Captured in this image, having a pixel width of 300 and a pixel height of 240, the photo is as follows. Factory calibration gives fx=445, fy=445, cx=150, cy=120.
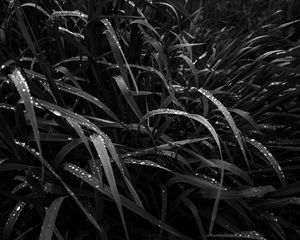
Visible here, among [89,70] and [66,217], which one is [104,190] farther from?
[89,70]

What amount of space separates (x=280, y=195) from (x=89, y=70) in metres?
0.70

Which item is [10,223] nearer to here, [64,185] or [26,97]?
[64,185]

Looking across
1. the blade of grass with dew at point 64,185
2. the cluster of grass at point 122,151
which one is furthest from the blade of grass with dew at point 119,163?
the blade of grass with dew at point 64,185

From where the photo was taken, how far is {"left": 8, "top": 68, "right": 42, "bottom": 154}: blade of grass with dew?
0.96 meters

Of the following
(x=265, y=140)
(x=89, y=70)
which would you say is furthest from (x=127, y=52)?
(x=265, y=140)

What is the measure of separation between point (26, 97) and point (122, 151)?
37 centimetres

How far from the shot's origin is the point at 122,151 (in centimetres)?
128

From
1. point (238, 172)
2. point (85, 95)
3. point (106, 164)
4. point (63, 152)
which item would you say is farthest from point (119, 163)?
point (238, 172)

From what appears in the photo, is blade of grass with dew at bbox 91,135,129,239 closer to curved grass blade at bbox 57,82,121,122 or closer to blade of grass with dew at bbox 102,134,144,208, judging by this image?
blade of grass with dew at bbox 102,134,144,208

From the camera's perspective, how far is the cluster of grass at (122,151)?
110 centimetres

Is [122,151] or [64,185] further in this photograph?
[122,151]

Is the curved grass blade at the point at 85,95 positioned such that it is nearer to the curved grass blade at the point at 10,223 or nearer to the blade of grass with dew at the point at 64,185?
the blade of grass with dew at the point at 64,185

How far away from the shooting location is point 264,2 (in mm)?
3312

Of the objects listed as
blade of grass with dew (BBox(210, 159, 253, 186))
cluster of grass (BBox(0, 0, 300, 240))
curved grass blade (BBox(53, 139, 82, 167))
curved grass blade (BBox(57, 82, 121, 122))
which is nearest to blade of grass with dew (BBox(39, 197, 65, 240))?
cluster of grass (BBox(0, 0, 300, 240))
